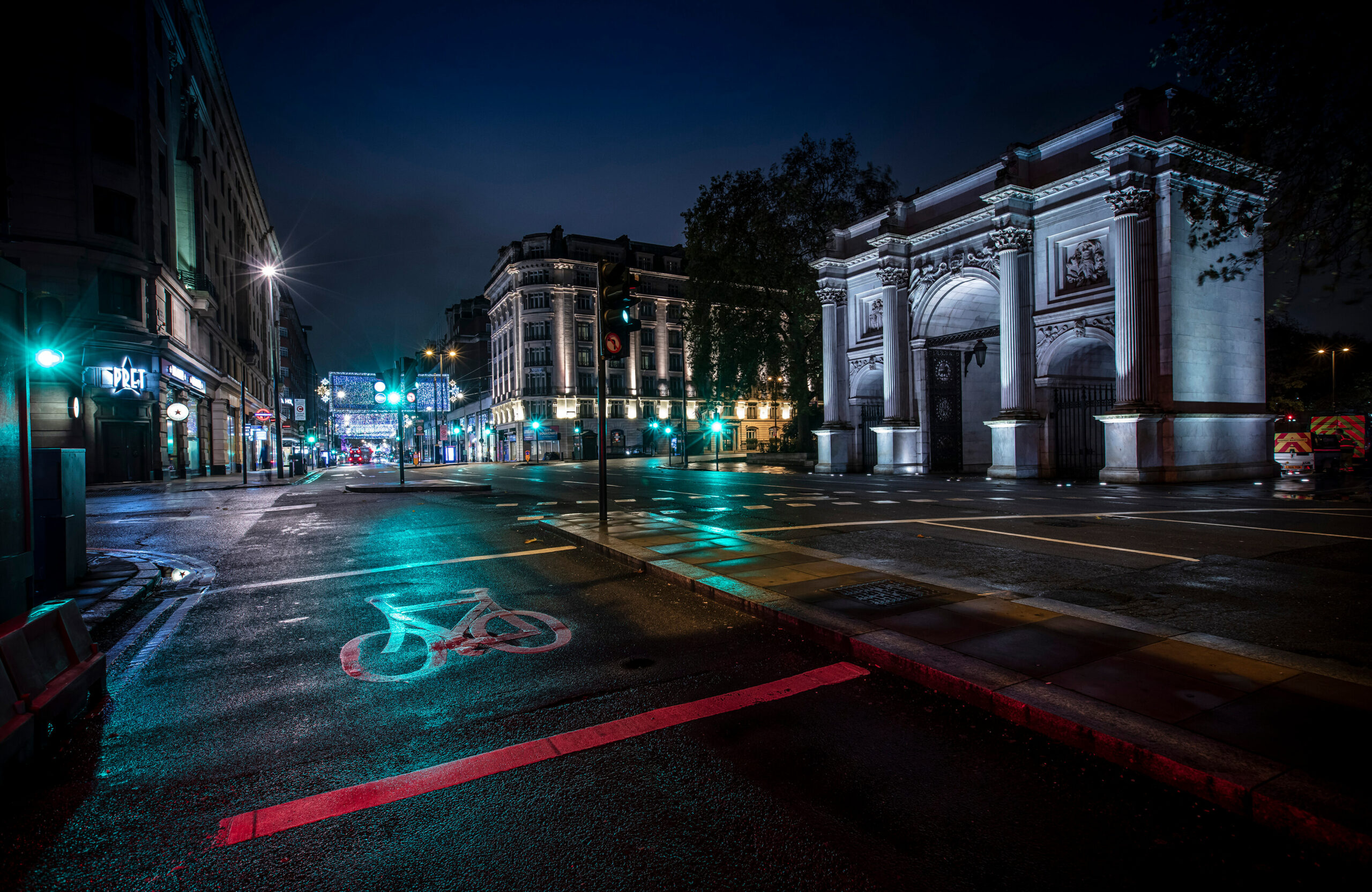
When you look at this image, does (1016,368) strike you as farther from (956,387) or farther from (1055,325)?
(956,387)

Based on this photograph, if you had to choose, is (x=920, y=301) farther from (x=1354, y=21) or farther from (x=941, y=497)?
(x=1354, y=21)

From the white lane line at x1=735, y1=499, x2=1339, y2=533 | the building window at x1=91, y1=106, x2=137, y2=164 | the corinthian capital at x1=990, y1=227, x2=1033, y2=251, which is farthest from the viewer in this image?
the building window at x1=91, y1=106, x2=137, y2=164

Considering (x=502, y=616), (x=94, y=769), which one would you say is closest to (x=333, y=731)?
(x=94, y=769)

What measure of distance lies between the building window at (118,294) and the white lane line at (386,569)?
27.9 meters

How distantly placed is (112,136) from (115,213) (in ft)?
10.9

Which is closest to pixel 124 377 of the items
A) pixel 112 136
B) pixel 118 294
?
pixel 118 294

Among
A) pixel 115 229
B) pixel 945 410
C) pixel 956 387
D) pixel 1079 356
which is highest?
pixel 115 229

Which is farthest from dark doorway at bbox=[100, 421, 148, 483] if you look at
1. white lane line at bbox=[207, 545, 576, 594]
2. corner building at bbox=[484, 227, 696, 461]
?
corner building at bbox=[484, 227, 696, 461]

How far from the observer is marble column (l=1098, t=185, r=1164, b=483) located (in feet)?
70.7

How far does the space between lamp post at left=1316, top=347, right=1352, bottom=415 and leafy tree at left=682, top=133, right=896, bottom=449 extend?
36558 millimetres

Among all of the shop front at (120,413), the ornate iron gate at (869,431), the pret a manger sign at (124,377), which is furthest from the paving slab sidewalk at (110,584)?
the ornate iron gate at (869,431)

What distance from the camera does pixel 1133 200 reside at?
71.8 feet

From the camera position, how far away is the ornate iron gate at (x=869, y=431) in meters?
33.8

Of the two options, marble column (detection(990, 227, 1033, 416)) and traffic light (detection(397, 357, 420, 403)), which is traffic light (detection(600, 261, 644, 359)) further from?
marble column (detection(990, 227, 1033, 416))
